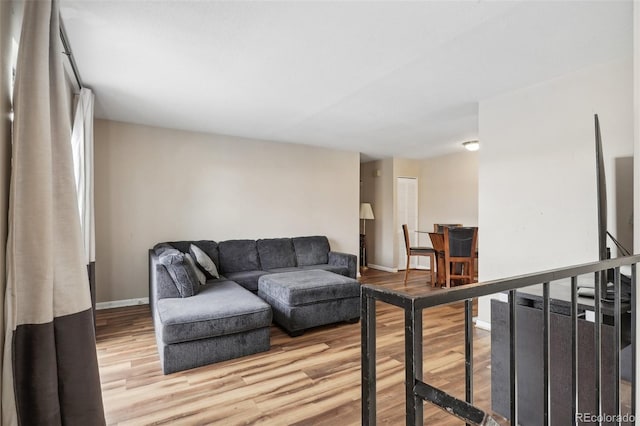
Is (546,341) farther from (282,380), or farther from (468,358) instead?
(282,380)

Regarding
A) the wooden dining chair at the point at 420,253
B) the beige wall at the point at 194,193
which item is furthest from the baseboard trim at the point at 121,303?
the wooden dining chair at the point at 420,253

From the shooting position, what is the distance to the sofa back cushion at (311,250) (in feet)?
16.3

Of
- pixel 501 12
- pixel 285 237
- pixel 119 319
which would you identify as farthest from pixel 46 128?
pixel 285 237

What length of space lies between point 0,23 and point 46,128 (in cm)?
35

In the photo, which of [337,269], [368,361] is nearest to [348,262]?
[337,269]

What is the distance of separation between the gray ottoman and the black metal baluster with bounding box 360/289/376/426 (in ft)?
7.91

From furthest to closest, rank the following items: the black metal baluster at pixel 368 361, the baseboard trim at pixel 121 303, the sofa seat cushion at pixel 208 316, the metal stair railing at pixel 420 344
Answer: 1. the baseboard trim at pixel 121 303
2. the sofa seat cushion at pixel 208 316
3. the black metal baluster at pixel 368 361
4. the metal stair railing at pixel 420 344

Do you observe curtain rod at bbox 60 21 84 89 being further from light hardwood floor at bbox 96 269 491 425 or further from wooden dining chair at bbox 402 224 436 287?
wooden dining chair at bbox 402 224 436 287

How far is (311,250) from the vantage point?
5.05 meters

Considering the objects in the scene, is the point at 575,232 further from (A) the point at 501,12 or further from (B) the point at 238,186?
(B) the point at 238,186

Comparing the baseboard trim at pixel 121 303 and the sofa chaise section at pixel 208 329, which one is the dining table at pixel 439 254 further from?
the baseboard trim at pixel 121 303

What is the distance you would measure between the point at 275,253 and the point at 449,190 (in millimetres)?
3680

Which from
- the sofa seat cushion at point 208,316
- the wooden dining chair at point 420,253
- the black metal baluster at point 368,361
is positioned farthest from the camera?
the wooden dining chair at point 420,253

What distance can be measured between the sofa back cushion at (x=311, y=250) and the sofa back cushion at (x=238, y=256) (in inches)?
26.3
